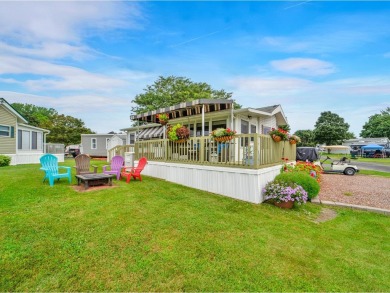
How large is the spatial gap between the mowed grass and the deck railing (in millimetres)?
1515

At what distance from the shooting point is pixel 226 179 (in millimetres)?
6453

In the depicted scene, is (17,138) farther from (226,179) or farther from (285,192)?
(285,192)

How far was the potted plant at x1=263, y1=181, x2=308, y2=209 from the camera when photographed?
18.4ft

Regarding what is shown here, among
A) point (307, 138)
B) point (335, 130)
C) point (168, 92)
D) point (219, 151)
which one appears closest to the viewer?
point (219, 151)

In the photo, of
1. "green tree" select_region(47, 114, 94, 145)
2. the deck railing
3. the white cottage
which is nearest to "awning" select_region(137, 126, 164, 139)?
the deck railing

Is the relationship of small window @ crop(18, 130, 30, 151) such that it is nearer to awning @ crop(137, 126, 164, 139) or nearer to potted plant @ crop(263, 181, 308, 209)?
awning @ crop(137, 126, 164, 139)

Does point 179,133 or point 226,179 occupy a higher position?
point 179,133

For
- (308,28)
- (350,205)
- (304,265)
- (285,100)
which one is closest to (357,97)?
(285,100)

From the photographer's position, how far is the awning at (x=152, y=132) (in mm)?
14555

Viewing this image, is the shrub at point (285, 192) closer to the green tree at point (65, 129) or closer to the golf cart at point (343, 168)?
the golf cart at point (343, 168)

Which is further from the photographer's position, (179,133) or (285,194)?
(179,133)

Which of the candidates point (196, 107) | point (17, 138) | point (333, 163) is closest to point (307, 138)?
point (333, 163)

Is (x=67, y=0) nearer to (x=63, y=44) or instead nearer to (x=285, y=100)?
(x=63, y=44)

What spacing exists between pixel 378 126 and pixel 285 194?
59.4 metres
